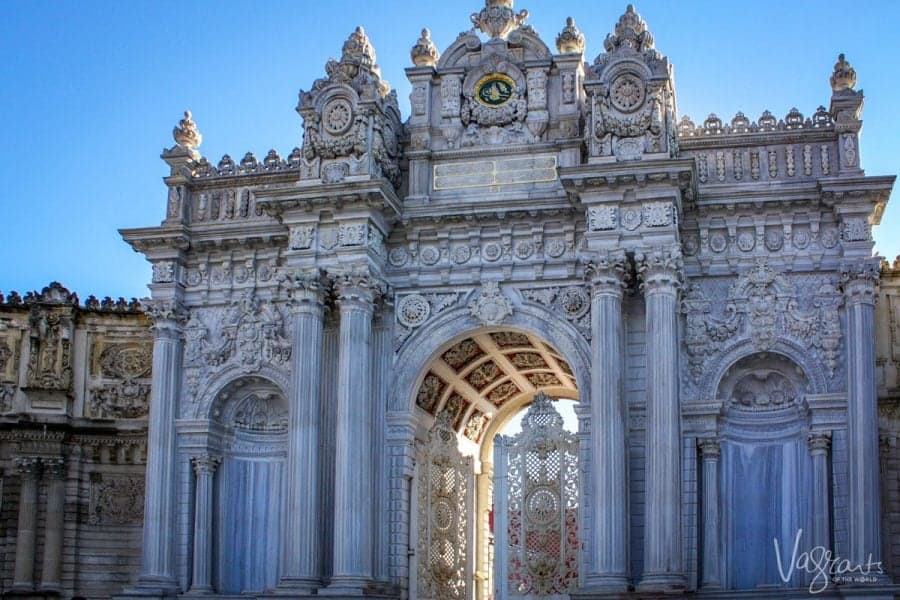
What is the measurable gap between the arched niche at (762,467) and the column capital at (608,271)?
2.92 meters

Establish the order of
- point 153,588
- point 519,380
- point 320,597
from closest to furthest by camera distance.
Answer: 1. point 320,597
2. point 153,588
3. point 519,380

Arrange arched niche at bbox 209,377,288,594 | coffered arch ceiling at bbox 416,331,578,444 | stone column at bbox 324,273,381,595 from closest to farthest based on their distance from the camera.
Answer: stone column at bbox 324,273,381,595, arched niche at bbox 209,377,288,594, coffered arch ceiling at bbox 416,331,578,444

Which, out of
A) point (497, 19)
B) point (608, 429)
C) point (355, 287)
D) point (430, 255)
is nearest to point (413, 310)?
point (430, 255)

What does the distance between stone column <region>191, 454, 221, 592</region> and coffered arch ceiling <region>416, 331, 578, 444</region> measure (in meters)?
4.72

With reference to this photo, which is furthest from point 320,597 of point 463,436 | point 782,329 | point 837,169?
point 837,169

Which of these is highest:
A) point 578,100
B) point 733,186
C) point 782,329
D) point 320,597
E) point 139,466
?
point 578,100

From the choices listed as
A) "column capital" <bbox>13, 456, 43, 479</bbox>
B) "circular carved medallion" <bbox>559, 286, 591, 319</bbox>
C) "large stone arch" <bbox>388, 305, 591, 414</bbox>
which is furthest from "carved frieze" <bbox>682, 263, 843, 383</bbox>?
"column capital" <bbox>13, 456, 43, 479</bbox>

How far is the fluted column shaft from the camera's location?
1165 inches

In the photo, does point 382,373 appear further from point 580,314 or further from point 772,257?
point 772,257

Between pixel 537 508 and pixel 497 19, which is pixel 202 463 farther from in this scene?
pixel 497 19

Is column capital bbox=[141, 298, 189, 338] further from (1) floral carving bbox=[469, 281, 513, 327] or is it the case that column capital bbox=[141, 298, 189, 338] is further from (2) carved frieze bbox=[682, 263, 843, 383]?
(2) carved frieze bbox=[682, 263, 843, 383]

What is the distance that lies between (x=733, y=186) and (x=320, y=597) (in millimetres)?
11565

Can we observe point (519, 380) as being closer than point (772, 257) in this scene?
No

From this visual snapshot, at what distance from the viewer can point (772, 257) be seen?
30.5 metres
